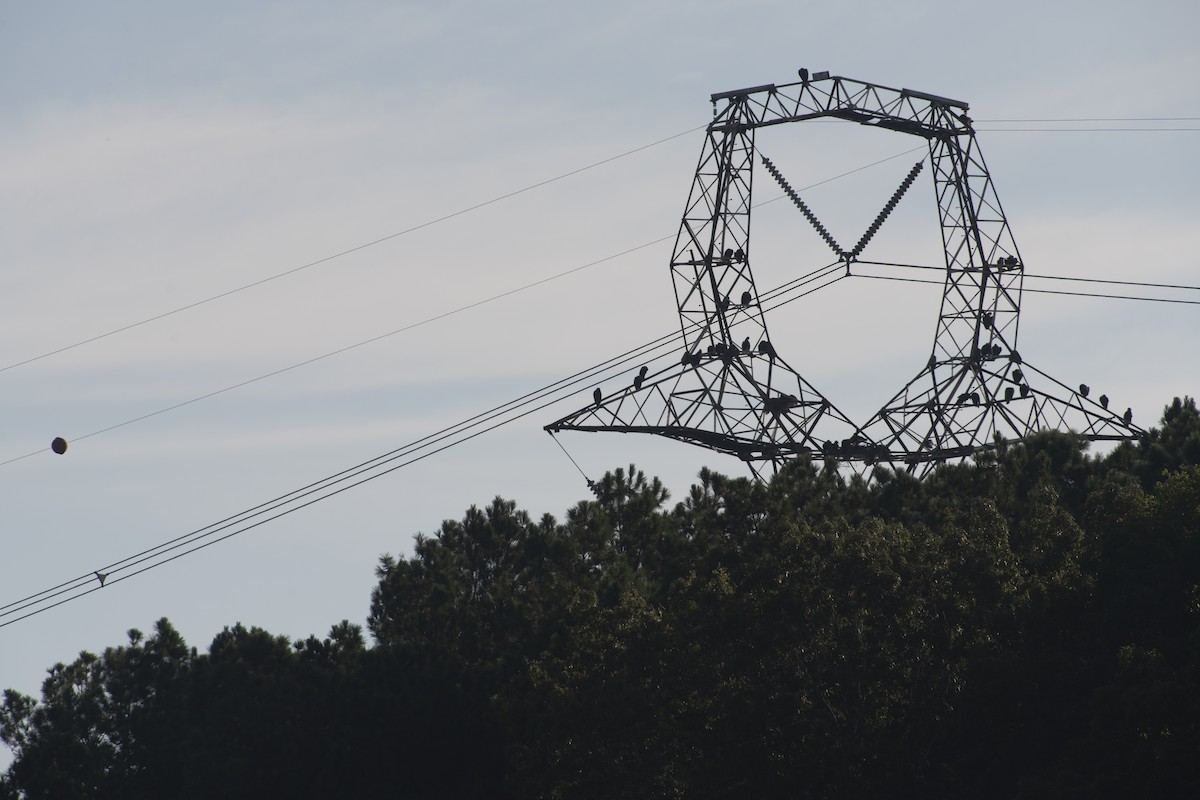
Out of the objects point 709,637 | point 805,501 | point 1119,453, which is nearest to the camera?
Result: point 709,637

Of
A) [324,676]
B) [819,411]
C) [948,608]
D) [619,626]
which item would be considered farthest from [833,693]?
[324,676]

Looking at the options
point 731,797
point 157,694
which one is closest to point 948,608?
point 731,797

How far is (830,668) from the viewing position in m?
45.3

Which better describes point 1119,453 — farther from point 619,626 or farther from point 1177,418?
point 619,626

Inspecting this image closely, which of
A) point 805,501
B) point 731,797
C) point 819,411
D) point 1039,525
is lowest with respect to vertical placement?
point 731,797

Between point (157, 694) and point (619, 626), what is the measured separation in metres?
24.9

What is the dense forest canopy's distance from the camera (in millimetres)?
44188

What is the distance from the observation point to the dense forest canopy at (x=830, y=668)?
44188 mm

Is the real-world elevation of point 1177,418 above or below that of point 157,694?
below

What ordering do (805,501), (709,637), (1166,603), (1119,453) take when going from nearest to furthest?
(1166,603), (709,637), (805,501), (1119,453)

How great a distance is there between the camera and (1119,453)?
59.7 m

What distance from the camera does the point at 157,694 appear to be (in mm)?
68250

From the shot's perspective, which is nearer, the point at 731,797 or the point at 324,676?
the point at 731,797

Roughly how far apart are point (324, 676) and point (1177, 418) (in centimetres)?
2841
